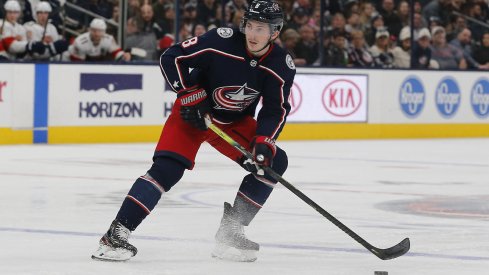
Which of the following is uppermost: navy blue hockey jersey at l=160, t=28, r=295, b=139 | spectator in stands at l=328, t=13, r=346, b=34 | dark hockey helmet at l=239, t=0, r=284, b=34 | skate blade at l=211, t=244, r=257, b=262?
dark hockey helmet at l=239, t=0, r=284, b=34

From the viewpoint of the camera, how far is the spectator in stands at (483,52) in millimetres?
→ 17844

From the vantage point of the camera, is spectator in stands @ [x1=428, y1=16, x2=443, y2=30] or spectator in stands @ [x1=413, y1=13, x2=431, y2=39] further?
spectator in stands @ [x1=428, y1=16, x2=443, y2=30]

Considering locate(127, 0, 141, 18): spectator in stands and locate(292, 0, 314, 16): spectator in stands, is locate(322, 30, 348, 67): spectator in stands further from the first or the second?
locate(127, 0, 141, 18): spectator in stands

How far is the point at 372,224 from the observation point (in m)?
7.09

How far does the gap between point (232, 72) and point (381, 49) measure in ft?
38.1

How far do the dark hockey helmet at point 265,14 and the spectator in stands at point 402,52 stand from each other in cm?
1169

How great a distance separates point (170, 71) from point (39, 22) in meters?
8.61

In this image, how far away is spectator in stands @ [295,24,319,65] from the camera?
16.2 meters

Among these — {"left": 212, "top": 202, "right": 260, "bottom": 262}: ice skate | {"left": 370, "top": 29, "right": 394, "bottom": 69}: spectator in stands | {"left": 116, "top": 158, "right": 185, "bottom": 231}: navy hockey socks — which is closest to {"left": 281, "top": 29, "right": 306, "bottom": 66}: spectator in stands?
{"left": 370, "top": 29, "right": 394, "bottom": 69}: spectator in stands

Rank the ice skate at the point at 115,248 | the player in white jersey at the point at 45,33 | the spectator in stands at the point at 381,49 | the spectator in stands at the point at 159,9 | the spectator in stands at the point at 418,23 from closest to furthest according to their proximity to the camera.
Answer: the ice skate at the point at 115,248 < the player in white jersey at the point at 45,33 < the spectator in stands at the point at 159,9 < the spectator in stands at the point at 381,49 < the spectator in stands at the point at 418,23

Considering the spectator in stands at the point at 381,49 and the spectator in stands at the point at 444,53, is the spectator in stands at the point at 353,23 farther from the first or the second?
the spectator in stands at the point at 444,53

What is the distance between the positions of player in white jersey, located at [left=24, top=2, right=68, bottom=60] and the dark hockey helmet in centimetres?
857

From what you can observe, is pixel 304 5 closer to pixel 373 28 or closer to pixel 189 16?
pixel 373 28

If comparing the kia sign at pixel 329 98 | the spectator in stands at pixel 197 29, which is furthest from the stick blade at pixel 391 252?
the kia sign at pixel 329 98
